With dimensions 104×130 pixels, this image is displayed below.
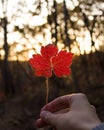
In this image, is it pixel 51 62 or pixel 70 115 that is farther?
pixel 51 62

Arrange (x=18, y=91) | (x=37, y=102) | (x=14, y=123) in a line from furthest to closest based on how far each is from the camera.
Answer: (x=18, y=91) → (x=37, y=102) → (x=14, y=123)

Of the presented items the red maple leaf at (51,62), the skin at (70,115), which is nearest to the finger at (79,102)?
the skin at (70,115)

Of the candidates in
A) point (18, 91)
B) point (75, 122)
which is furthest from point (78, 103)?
point (18, 91)

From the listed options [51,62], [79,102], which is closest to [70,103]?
[79,102]

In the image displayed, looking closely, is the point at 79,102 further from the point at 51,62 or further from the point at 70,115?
the point at 51,62

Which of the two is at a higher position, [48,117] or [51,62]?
[51,62]

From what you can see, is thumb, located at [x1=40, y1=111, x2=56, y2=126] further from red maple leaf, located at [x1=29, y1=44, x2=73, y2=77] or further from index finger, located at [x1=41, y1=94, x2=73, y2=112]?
red maple leaf, located at [x1=29, y1=44, x2=73, y2=77]

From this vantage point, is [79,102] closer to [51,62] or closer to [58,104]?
[58,104]

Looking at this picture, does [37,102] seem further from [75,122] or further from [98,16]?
[75,122]
